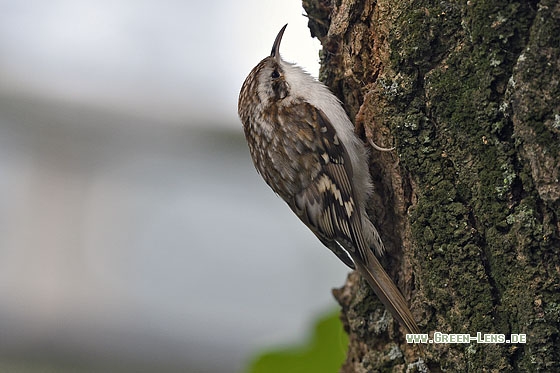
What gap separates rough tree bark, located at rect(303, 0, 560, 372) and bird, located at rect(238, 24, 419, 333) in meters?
0.13

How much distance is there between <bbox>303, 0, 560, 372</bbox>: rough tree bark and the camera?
1.50 metres

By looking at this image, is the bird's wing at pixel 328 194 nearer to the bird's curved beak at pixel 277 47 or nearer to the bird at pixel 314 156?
the bird at pixel 314 156

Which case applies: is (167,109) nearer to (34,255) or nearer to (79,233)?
(79,233)

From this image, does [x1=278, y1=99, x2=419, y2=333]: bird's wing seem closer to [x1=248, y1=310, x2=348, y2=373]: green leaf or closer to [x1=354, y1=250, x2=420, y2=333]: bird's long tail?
[x1=354, y1=250, x2=420, y2=333]: bird's long tail

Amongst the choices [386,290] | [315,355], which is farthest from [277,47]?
[315,355]

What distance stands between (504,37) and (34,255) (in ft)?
12.4

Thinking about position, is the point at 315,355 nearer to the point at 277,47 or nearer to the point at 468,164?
the point at 468,164

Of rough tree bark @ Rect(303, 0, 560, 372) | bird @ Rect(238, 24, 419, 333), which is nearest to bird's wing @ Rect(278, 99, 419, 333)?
bird @ Rect(238, 24, 419, 333)

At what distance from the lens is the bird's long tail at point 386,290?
1.85 metres

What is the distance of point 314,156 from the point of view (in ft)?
7.60

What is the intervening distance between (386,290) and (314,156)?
0.56 m

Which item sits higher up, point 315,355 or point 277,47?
point 277,47

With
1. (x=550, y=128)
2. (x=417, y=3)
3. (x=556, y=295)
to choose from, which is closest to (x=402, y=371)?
(x=556, y=295)

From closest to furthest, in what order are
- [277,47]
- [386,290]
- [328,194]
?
[386,290] → [328,194] → [277,47]
